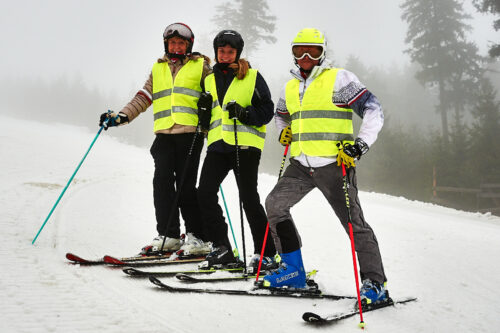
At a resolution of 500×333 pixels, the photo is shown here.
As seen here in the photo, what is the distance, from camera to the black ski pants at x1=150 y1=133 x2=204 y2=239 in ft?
13.6

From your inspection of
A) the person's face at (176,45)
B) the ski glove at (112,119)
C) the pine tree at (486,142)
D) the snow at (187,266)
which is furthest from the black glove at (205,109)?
the pine tree at (486,142)

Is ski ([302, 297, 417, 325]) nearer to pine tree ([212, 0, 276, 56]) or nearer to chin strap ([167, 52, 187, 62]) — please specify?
chin strap ([167, 52, 187, 62])

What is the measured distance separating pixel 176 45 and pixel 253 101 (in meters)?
1.14

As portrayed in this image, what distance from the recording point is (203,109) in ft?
12.6

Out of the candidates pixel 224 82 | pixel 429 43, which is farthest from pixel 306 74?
pixel 429 43

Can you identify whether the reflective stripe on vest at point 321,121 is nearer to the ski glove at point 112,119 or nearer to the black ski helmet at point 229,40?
the black ski helmet at point 229,40

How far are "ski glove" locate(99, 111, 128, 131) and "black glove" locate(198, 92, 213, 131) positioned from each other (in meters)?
0.92

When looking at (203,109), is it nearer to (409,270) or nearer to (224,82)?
(224,82)

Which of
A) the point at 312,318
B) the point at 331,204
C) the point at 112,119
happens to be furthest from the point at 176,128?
the point at 312,318

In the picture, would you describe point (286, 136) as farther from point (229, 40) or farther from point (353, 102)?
point (229, 40)

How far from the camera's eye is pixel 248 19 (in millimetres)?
25281

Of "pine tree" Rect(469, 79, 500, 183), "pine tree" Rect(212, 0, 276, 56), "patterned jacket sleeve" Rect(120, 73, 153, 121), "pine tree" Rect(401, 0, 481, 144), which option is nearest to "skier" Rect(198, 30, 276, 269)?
"patterned jacket sleeve" Rect(120, 73, 153, 121)

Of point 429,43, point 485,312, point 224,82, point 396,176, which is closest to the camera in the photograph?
point 485,312

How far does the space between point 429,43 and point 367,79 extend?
27.9 ft
